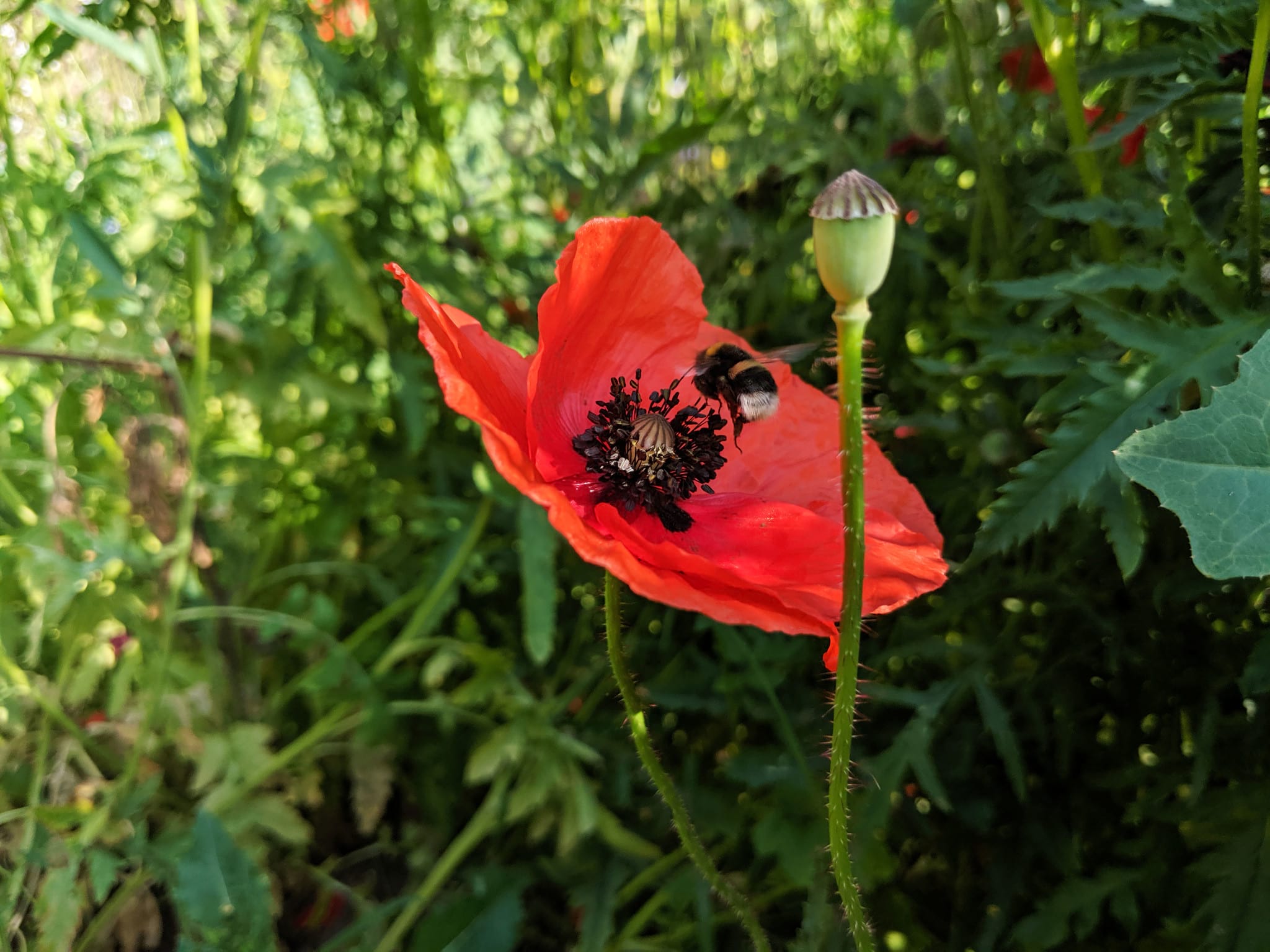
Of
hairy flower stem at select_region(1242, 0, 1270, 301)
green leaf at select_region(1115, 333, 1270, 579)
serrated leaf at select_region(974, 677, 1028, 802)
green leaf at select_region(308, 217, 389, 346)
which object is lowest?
serrated leaf at select_region(974, 677, 1028, 802)

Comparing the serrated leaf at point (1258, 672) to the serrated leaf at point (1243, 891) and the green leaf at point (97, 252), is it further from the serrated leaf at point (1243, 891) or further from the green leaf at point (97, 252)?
the green leaf at point (97, 252)

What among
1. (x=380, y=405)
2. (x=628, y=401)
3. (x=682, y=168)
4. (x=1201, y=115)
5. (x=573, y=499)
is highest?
(x=682, y=168)

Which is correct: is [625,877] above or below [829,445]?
below

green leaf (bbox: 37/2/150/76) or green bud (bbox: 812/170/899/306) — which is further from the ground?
green leaf (bbox: 37/2/150/76)

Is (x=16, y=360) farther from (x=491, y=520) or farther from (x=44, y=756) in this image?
(x=491, y=520)

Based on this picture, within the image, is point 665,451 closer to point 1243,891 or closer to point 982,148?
point 982,148

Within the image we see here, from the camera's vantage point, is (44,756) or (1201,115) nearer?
(1201,115)

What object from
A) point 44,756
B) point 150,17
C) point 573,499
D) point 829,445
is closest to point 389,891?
point 44,756

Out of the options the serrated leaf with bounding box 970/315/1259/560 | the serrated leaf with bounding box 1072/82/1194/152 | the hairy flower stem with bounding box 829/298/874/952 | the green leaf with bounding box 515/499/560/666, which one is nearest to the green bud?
the hairy flower stem with bounding box 829/298/874/952

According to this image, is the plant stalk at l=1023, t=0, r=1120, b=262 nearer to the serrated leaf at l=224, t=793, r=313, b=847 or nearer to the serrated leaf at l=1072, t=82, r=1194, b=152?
the serrated leaf at l=1072, t=82, r=1194, b=152
